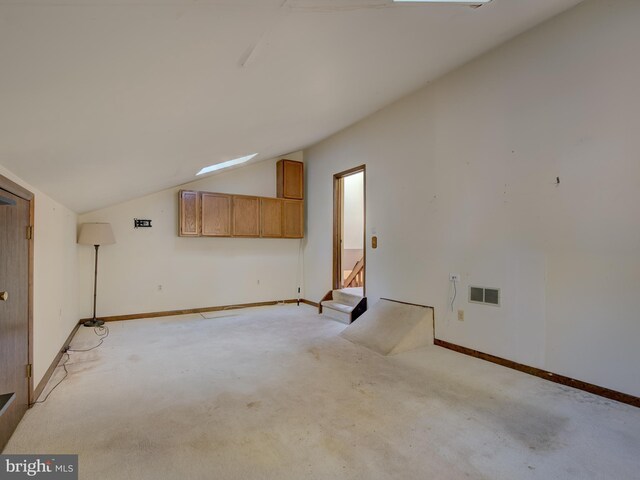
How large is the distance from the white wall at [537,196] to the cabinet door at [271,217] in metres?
2.46

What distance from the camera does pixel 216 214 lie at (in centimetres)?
559

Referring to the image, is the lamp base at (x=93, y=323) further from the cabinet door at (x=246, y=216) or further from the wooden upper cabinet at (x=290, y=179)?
the wooden upper cabinet at (x=290, y=179)

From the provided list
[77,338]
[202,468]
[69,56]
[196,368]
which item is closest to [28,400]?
[196,368]

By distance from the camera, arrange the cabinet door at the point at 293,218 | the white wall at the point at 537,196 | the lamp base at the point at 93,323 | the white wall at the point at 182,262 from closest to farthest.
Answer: the white wall at the point at 537,196 → the lamp base at the point at 93,323 → the white wall at the point at 182,262 → the cabinet door at the point at 293,218

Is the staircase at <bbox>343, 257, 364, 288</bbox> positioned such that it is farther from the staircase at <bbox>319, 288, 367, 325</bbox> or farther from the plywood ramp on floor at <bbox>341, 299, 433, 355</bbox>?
the plywood ramp on floor at <bbox>341, 299, 433, 355</bbox>

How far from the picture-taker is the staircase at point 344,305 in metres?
4.88

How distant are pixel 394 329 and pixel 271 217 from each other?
10.5 feet

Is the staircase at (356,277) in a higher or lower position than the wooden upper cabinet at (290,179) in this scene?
lower

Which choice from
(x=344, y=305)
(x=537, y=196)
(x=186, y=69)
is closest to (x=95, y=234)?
(x=344, y=305)

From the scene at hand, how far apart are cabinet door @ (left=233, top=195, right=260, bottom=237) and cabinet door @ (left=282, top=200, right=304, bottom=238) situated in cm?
55

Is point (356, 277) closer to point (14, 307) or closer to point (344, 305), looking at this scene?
point (344, 305)

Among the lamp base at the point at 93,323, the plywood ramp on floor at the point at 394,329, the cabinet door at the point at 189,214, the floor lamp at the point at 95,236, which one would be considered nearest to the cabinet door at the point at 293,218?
the cabinet door at the point at 189,214

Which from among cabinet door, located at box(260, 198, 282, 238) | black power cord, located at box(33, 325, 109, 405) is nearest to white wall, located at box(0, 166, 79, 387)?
black power cord, located at box(33, 325, 109, 405)

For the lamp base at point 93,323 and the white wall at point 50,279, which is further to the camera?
the lamp base at point 93,323
